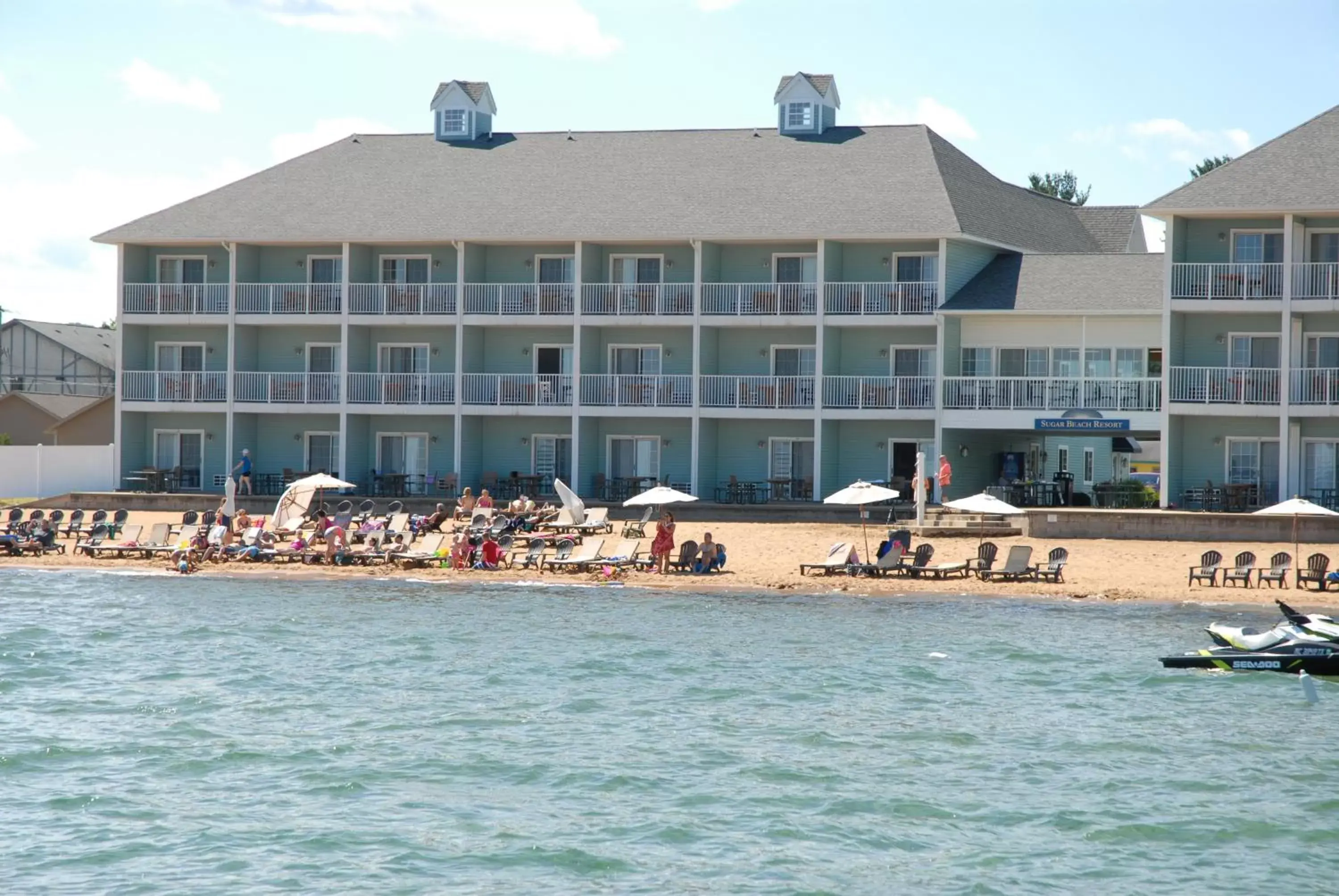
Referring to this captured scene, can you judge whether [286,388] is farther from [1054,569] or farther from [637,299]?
[1054,569]

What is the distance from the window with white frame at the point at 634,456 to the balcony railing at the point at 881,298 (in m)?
6.11

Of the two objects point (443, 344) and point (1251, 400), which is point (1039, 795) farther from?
point (443, 344)

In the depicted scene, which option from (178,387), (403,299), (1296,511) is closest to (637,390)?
(403,299)

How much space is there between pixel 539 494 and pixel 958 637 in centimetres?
2030

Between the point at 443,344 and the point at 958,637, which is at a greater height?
the point at 443,344

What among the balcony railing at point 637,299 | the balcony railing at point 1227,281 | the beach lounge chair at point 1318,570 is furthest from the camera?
the balcony railing at point 637,299

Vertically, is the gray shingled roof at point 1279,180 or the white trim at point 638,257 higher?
the gray shingled roof at point 1279,180

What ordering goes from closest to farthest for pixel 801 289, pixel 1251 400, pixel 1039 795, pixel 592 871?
1. pixel 592 871
2. pixel 1039 795
3. pixel 1251 400
4. pixel 801 289

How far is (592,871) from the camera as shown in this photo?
16.2m

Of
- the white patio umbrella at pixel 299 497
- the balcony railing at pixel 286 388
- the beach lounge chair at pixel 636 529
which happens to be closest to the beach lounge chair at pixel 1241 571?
the beach lounge chair at pixel 636 529

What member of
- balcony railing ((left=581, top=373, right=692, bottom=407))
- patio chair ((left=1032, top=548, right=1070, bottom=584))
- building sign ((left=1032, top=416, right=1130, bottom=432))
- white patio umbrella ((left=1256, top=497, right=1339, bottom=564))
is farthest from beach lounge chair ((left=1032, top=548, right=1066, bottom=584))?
balcony railing ((left=581, top=373, right=692, bottom=407))

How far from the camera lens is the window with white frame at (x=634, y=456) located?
154 feet

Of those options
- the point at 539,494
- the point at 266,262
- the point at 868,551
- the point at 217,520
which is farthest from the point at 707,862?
the point at 266,262

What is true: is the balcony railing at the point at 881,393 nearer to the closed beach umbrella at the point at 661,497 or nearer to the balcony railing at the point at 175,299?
the closed beach umbrella at the point at 661,497
